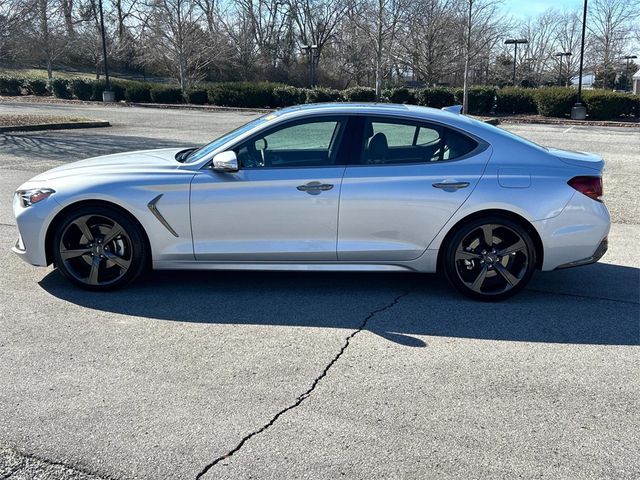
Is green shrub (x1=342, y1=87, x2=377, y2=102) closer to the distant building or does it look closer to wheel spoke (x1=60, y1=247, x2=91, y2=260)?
wheel spoke (x1=60, y1=247, x2=91, y2=260)

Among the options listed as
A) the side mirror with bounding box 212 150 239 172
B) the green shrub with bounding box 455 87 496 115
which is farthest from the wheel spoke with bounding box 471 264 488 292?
the green shrub with bounding box 455 87 496 115

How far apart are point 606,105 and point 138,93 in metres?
25.8

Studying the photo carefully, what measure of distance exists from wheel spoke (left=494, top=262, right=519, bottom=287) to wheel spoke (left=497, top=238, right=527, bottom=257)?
92 mm

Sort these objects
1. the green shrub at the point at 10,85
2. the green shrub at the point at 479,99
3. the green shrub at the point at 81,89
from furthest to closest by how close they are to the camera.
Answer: the green shrub at the point at 10,85 < the green shrub at the point at 81,89 < the green shrub at the point at 479,99

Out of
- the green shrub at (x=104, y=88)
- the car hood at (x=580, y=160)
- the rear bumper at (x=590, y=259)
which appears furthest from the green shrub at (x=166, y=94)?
the rear bumper at (x=590, y=259)

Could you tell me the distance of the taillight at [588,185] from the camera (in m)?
5.04

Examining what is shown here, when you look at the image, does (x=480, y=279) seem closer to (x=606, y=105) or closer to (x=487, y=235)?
(x=487, y=235)

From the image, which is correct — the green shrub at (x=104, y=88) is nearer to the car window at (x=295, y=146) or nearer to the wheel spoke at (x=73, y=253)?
the wheel spoke at (x=73, y=253)

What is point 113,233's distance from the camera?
16.8 ft

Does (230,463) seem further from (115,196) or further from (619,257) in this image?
(619,257)

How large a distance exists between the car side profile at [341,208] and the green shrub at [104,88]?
119 ft

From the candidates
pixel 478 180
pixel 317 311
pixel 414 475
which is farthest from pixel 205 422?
pixel 478 180

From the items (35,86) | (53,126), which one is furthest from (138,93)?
(53,126)

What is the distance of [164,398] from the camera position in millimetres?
3545
